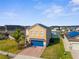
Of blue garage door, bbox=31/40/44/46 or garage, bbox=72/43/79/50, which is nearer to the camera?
garage, bbox=72/43/79/50

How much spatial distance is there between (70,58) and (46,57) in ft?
15.2

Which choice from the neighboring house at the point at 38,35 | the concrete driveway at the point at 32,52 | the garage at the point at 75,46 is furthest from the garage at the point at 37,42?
the garage at the point at 75,46

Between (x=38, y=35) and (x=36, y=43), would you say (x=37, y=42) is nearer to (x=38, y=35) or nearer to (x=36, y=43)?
(x=36, y=43)

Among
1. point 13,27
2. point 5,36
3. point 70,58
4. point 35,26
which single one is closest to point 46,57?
point 70,58

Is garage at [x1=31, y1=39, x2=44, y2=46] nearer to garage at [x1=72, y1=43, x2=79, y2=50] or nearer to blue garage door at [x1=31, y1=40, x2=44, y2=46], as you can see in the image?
blue garage door at [x1=31, y1=40, x2=44, y2=46]

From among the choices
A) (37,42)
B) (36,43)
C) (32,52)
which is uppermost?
(37,42)

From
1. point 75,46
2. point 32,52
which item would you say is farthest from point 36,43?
point 75,46

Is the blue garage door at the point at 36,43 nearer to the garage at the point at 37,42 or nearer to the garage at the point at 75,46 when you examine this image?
the garage at the point at 37,42

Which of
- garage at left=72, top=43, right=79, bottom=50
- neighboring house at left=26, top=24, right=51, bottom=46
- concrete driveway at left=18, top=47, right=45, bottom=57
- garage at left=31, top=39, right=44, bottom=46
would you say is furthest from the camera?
garage at left=31, top=39, right=44, bottom=46

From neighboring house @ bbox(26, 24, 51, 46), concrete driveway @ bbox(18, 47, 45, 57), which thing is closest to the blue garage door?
neighboring house @ bbox(26, 24, 51, 46)

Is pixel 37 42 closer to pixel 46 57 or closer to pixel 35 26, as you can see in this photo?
pixel 35 26

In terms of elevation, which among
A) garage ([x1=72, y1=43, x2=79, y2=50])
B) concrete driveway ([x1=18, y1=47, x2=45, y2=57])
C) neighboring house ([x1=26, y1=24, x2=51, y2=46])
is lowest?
concrete driveway ([x1=18, y1=47, x2=45, y2=57])

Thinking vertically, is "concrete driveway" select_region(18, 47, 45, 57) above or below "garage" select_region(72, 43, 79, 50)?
below

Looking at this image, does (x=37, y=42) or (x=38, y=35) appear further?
(x=38, y=35)
